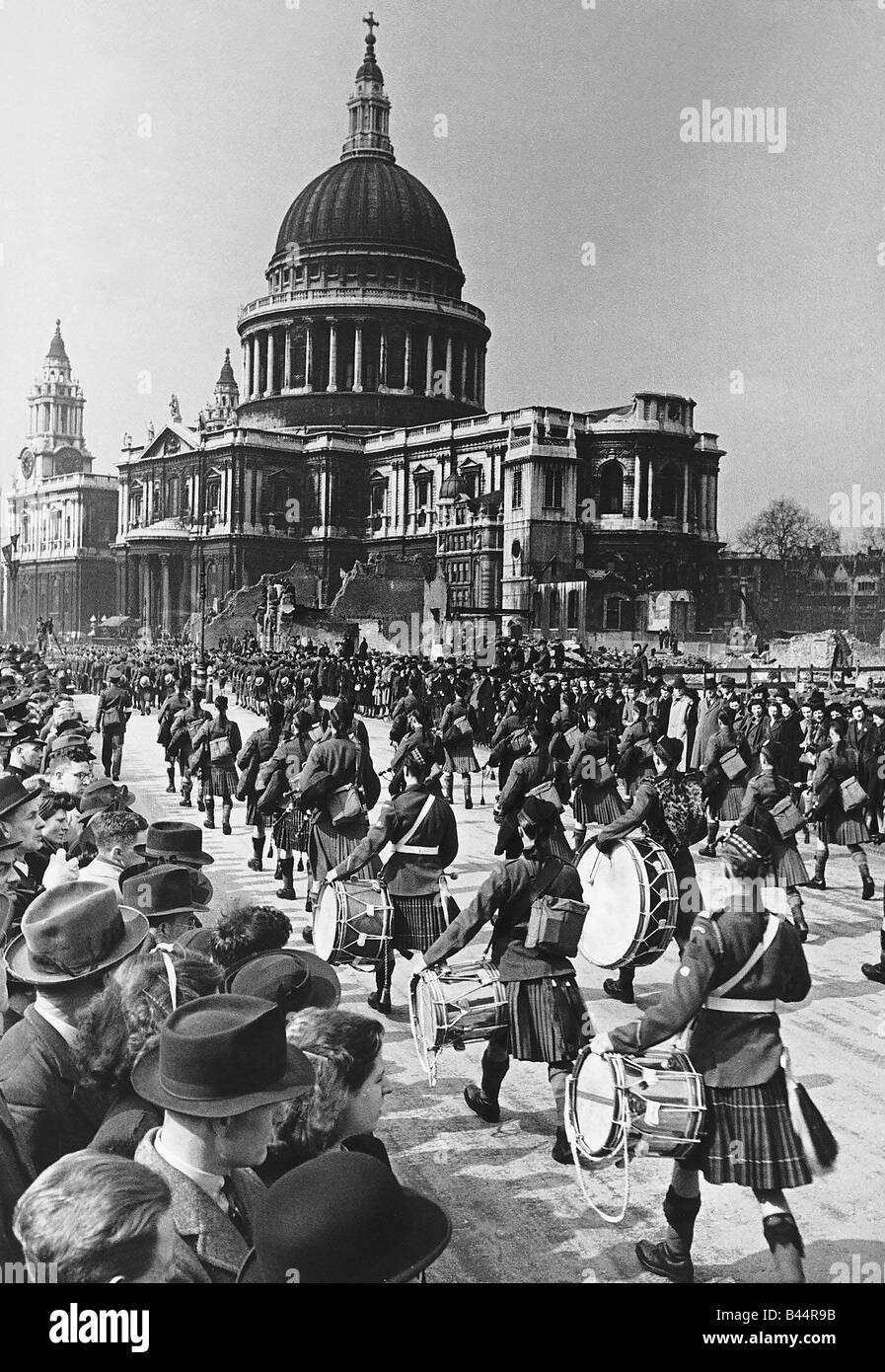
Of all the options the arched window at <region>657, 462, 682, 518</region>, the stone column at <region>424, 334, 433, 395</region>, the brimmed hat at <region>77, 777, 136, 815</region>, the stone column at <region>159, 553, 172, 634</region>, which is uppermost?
the stone column at <region>424, 334, 433, 395</region>

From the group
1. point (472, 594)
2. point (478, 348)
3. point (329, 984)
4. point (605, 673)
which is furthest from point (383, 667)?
point (478, 348)

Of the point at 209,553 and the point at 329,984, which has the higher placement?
the point at 209,553

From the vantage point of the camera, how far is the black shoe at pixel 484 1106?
21.1 feet

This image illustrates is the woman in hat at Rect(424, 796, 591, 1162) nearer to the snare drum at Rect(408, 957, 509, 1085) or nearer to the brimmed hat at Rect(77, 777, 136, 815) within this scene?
the snare drum at Rect(408, 957, 509, 1085)

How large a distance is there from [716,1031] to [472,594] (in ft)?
195

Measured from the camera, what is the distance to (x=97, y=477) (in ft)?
337

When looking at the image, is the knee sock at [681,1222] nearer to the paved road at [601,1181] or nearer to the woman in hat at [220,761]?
the paved road at [601,1181]

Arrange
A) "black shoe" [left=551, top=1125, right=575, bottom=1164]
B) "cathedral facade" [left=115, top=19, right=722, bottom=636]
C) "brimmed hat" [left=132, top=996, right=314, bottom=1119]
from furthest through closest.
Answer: "cathedral facade" [left=115, top=19, right=722, bottom=636], "black shoe" [left=551, top=1125, right=575, bottom=1164], "brimmed hat" [left=132, top=996, right=314, bottom=1119]

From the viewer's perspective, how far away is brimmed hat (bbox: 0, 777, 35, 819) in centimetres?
694

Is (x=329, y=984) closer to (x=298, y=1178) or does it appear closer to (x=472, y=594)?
(x=298, y=1178)

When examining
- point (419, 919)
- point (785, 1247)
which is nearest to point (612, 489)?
point (419, 919)

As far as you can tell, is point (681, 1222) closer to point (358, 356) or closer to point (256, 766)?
point (256, 766)

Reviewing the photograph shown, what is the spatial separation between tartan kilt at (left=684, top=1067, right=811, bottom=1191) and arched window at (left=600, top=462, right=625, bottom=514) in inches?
2515

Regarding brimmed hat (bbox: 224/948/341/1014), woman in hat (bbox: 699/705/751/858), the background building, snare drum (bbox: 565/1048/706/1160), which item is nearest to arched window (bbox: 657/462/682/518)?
the background building
